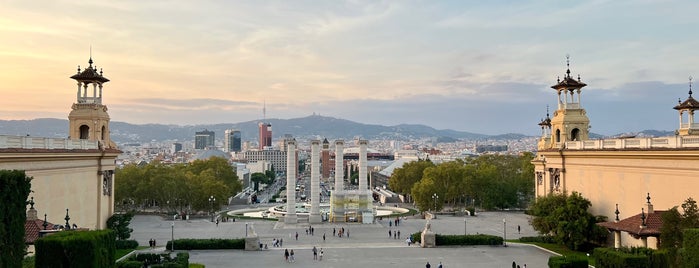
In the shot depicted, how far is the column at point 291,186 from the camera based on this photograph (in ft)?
241

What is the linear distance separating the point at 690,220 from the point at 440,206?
176 ft

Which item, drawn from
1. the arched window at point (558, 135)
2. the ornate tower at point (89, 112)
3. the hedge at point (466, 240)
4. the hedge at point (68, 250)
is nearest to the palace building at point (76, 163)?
the ornate tower at point (89, 112)

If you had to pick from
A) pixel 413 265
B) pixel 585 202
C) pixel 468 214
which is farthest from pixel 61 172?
pixel 468 214

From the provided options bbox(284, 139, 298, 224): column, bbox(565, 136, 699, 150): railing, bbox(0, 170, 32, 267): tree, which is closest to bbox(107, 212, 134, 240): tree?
bbox(284, 139, 298, 224): column

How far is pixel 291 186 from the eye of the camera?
77125mm

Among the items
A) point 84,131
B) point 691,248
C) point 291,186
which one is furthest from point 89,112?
point 691,248

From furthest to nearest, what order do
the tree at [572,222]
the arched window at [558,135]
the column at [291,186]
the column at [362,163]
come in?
the column at [362,163] → the column at [291,186] → the arched window at [558,135] → the tree at [572,222]

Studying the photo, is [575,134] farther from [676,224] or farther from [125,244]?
[125,244]

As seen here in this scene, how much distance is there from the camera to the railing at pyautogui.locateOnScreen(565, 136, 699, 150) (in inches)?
1419

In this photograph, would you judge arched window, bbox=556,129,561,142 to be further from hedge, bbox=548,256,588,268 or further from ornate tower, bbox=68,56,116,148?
ornate tower, bbox=68,56,116,148

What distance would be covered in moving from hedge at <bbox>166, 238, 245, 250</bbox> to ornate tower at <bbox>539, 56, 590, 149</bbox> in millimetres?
30469

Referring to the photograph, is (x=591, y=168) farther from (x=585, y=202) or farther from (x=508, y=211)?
(x=508, y=211)

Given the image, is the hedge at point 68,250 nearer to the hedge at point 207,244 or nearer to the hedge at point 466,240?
the hedge at point 207,244

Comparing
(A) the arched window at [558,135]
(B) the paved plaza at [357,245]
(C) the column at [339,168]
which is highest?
(A) the arched window at [558,135]
